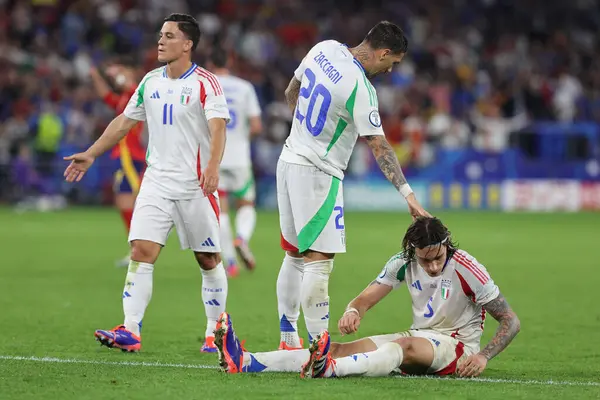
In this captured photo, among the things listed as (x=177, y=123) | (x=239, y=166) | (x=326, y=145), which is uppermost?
(x=177, y=123)

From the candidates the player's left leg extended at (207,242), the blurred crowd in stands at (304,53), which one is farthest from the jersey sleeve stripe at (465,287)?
the blurred crowd in stands at (304,53)

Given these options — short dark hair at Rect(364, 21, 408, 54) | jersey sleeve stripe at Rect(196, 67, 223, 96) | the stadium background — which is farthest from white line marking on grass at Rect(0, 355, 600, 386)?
short dark hair at Rect(364, 21, 408, 54)

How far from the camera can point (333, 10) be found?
31.6m

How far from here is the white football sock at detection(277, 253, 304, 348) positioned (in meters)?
7.96

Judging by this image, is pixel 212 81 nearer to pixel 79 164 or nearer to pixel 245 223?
pixel 79 164

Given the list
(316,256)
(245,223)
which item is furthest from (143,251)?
(245,223)

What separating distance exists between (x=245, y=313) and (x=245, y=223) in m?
3.32

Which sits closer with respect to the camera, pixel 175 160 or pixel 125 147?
pixel 175 160

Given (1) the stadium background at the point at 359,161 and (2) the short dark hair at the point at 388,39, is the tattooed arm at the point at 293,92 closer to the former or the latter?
(2) the short dark hair at the point at 388,39

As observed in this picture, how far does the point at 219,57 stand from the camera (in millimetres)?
13117

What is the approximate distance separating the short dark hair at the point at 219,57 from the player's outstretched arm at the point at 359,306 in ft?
20.6

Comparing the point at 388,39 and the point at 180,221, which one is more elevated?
the point at 388,39

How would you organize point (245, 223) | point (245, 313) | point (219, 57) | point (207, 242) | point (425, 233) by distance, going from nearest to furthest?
point (425, 233) → point (207, 242) → point (245, 313) → point (219, 57) → point (245, 223)

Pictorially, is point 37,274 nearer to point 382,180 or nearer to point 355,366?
point 355,366
